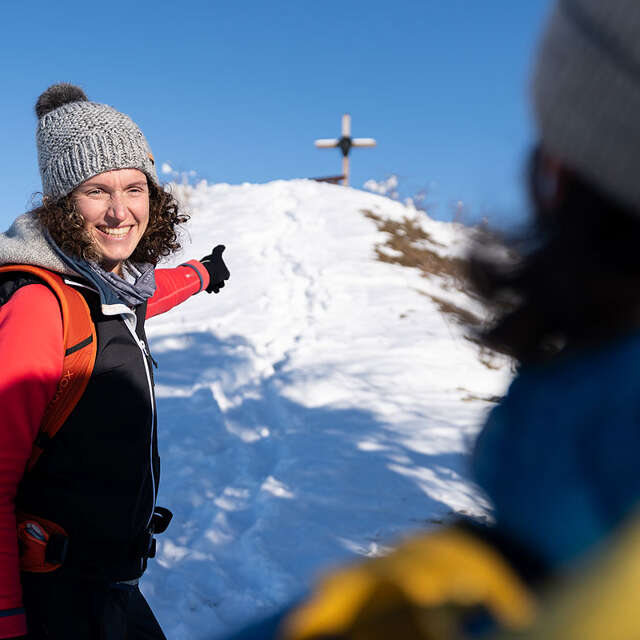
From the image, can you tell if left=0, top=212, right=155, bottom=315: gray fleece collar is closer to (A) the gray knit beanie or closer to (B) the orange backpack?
(B) the orange backpack

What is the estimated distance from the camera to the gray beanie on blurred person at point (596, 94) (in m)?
0.49

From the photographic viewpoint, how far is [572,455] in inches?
19.4

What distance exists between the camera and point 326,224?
14539mm

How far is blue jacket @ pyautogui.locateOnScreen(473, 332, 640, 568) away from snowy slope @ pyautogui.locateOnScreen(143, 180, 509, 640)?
20cm

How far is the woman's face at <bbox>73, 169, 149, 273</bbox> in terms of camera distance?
191 cm

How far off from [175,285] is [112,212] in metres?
0.84

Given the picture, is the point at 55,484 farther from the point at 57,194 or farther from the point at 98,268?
the point at 57,194

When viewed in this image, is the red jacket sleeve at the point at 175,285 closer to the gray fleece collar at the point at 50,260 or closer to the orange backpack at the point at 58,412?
the gray fleece collar at the point at 50,260

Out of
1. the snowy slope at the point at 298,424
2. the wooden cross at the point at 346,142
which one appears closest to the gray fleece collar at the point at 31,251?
the snowy slope at the point at 298,424

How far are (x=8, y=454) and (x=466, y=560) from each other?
133 cm

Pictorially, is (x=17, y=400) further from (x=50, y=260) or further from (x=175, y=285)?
(x=175, y=285)

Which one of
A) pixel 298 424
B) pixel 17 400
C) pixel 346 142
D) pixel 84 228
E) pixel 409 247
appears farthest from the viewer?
pixel 346 142

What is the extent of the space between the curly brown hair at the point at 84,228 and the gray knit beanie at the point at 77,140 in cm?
9

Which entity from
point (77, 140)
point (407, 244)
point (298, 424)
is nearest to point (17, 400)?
point (77, 140)
